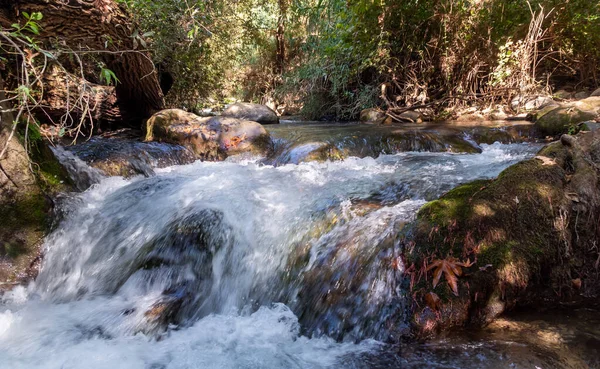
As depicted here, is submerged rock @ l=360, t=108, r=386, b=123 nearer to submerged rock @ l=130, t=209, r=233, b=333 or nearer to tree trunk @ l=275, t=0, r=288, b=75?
tree trunk @ l=275, t=0, r=288, b=75

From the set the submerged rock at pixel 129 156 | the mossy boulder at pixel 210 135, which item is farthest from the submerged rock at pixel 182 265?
the mossy boulder at pixel 210 135

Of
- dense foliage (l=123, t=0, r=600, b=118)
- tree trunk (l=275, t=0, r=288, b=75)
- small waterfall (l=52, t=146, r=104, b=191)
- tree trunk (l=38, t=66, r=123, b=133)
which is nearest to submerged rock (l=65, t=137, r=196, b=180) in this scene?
small waterfall (l=52, t=146, r=104, b=191)

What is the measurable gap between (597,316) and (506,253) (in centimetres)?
55

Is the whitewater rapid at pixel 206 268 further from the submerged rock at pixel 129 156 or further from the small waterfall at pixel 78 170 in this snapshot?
the submerged rock at pixel 129 156

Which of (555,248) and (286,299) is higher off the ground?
(555,248)

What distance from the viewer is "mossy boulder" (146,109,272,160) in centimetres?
585

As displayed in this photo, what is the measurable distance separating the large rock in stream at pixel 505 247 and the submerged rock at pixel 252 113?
7.27 meters

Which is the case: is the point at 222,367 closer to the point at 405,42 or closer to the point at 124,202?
the point at 124,202

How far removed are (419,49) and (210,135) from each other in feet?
19.2

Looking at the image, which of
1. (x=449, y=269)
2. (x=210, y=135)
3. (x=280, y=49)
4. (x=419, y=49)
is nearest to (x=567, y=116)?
(x=419, y=49)

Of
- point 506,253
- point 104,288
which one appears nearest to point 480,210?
point 506,253

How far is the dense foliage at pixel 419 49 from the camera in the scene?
759cm

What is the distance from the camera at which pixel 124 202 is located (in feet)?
12.8

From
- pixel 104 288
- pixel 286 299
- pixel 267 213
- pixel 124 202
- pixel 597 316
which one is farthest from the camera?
pixel 124 202
